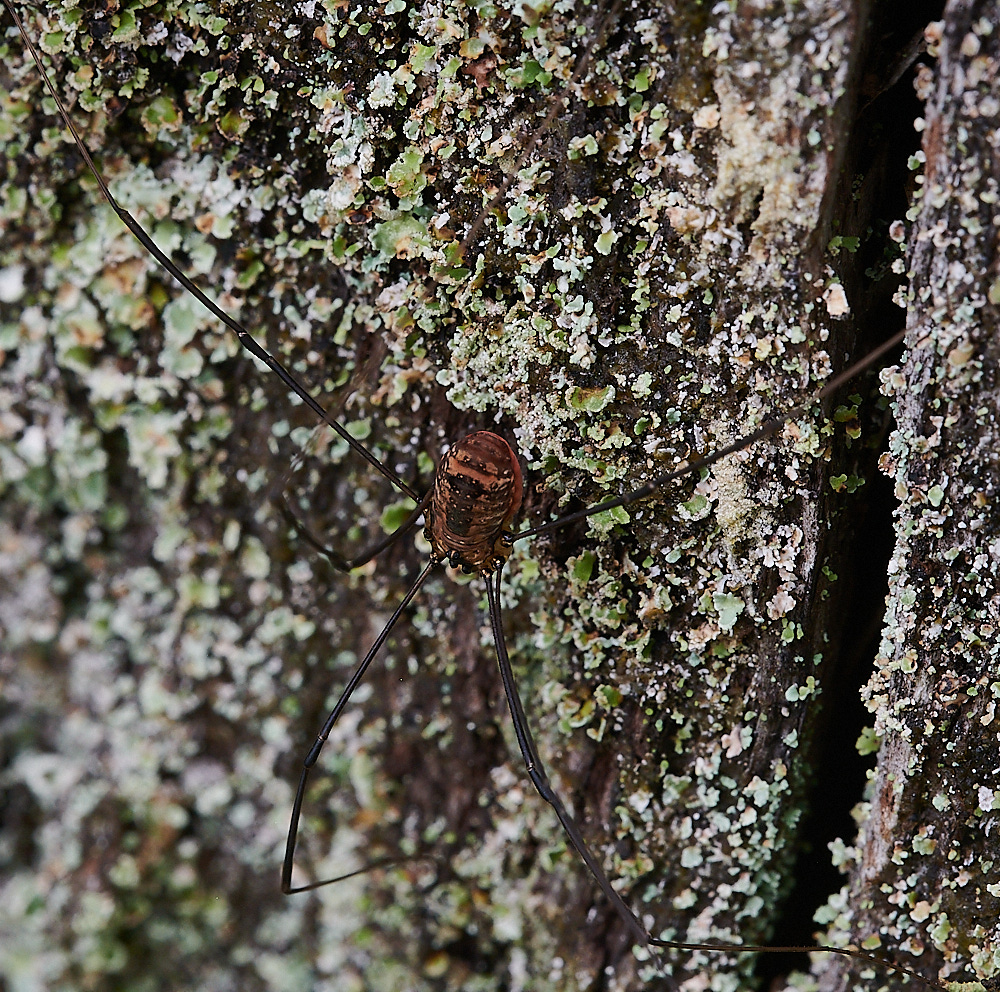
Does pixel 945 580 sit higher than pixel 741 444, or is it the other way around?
pixel 741 444

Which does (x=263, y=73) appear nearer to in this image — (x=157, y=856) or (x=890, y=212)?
(x=890, y=212)

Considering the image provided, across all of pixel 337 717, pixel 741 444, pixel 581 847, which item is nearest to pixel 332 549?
pixel 337 717

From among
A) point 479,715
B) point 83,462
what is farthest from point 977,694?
point 83,462

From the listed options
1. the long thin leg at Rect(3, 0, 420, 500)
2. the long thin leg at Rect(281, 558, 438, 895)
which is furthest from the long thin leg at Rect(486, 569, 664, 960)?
the long thin leg at Rect(3, 0, 420, 500)

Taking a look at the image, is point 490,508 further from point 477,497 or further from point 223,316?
point 223,316

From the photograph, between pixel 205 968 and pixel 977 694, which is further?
pixel 205 968

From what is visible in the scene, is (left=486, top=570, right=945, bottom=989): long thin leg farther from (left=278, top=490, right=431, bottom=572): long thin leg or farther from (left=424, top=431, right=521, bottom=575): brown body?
(left=278, top=490, right=431, bottom=572): long thin leg

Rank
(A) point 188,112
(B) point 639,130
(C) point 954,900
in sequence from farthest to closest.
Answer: (A) point 188,112 < (C) point 954,900 < (B) point 639,130
